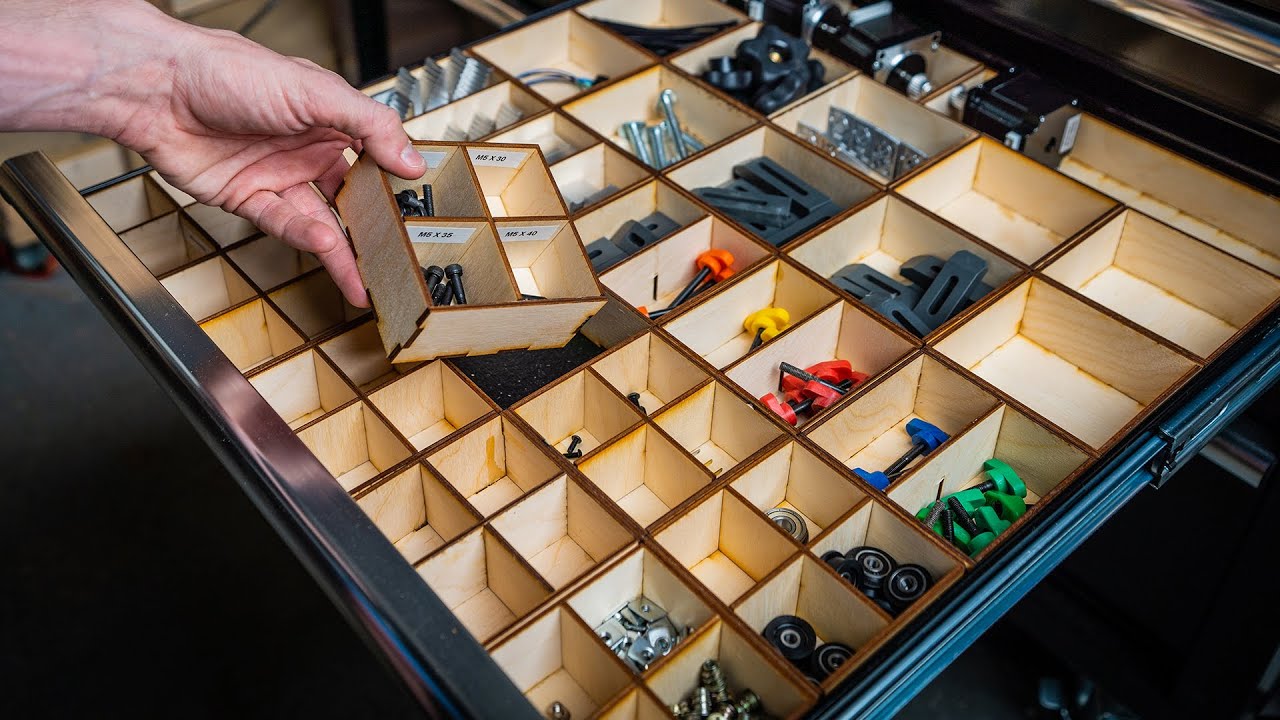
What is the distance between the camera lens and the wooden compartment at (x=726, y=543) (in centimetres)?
158

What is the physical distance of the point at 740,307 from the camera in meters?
2.03

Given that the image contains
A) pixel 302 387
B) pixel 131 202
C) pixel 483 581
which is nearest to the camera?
pixel 483 581

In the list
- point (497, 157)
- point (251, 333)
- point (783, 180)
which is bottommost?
point (251, 333)

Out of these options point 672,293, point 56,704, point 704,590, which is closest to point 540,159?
point 672,293

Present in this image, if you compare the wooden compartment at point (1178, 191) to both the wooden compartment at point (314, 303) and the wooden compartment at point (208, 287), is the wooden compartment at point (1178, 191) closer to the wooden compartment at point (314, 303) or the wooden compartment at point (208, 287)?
the wooden compartment at point (314, 303)

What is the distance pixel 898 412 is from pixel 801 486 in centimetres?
26

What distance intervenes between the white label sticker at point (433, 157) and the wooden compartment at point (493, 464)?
50cm

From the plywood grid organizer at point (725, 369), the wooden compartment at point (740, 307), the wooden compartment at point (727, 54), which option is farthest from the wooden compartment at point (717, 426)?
the wooden compartment at point (727, 54)

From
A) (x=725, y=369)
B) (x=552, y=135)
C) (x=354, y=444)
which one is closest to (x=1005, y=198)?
(x=725, y=369)

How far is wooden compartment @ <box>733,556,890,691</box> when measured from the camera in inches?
58.5

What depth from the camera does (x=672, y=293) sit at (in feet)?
7.13

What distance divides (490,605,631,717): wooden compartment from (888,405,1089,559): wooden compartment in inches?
19.7

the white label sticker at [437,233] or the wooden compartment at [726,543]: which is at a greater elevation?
the white label sticker at [437,233]

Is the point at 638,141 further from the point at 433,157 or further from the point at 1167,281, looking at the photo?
the point at 1167,281
